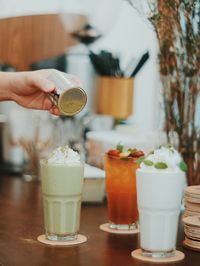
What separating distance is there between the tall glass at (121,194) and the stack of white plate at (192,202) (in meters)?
0.18

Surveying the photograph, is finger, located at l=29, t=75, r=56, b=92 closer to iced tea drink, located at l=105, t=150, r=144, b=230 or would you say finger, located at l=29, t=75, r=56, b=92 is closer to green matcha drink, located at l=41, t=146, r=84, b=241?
green matcha drink, located at l=41, t=146, r=84, b=241

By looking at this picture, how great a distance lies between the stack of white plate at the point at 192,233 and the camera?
6.62ft

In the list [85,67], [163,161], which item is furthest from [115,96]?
[163,161]

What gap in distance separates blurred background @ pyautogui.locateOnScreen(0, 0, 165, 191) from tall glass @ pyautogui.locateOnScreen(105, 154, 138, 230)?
1.98 ft

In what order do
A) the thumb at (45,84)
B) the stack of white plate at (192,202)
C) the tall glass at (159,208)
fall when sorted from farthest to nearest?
the stack of white plate at (192,202), the thumb at (45,84), the tall glass at (159,208)

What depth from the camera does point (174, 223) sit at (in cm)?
189

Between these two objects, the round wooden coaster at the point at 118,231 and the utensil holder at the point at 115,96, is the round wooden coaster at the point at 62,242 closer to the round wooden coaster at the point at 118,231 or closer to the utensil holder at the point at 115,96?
the round wooden coaster at the point at 118,231

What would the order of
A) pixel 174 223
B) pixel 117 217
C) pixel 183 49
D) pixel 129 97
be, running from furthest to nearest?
pixel 129 97 < pixel 183 49 < pixel 117 217 < pixel 174 223

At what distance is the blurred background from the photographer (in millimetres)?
3428

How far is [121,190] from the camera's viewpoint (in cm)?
228

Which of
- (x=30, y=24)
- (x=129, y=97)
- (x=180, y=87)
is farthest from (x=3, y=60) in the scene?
(x=180, y=87)

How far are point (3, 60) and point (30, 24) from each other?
267 mm

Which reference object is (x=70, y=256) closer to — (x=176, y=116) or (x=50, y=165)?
(x=50, y=165)

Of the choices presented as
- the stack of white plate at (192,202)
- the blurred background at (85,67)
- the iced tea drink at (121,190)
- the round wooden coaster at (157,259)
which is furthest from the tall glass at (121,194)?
the blurred background at (85,67)
